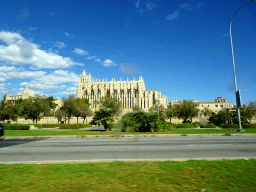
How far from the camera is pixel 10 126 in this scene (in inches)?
1077

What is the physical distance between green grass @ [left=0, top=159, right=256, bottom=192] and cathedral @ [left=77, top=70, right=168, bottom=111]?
347 feet

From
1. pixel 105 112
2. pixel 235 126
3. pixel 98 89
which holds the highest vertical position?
pixel 98 89

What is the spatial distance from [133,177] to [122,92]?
116 m

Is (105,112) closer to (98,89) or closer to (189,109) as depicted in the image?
(189,109)

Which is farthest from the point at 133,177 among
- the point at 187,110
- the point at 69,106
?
the point at 69,106

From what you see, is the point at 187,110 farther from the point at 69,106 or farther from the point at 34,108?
the point at 34,108

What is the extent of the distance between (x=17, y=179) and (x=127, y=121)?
1640 centimetres

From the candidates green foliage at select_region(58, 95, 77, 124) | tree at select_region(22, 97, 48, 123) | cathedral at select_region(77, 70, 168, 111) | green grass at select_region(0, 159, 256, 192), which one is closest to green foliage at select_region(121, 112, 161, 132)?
green grass at select_region(0, 159, 256, 192)

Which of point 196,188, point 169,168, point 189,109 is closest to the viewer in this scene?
point 196,188

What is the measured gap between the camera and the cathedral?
114312 mm

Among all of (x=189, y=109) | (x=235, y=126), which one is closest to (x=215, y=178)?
A: (x=235, y=126)

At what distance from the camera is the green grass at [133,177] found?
136 inches

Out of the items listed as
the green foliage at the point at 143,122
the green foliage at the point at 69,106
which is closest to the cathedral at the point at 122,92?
the green foliage at the point at 69,106

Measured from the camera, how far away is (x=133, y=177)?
4.03m
